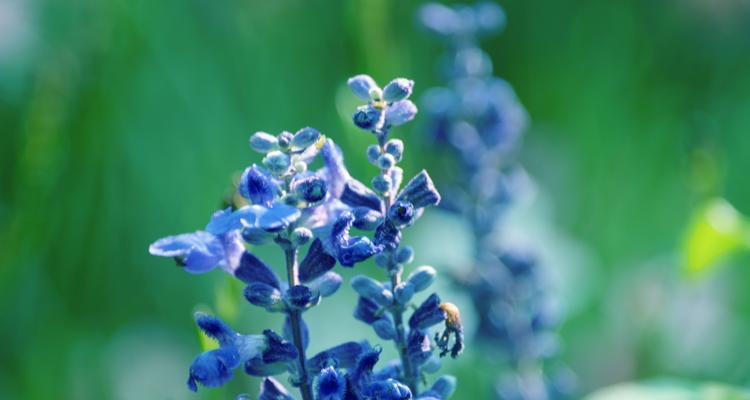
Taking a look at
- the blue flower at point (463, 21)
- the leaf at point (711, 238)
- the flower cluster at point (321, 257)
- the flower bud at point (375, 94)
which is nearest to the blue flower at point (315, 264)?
the flower cluster at point (321, 257)

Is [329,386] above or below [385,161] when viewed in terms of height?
below

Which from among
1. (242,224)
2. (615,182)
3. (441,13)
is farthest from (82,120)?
(242,224)

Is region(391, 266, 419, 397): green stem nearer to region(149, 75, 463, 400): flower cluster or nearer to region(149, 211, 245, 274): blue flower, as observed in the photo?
region(149, 75, 463, 400): flower cluster

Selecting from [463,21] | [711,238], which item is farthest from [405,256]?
[463,21]

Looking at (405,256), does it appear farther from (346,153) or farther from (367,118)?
(346,153)

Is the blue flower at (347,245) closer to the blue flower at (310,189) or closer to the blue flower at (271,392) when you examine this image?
the blue flower at (310,189)

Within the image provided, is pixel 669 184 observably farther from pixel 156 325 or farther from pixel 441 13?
pixel 156 325

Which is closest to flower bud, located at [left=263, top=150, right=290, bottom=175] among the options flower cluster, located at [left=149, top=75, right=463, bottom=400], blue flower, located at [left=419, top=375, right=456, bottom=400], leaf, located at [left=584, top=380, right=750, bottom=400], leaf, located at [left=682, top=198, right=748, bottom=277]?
flower cluster, located at [left=149, top=75, right=463, bottom=400]
